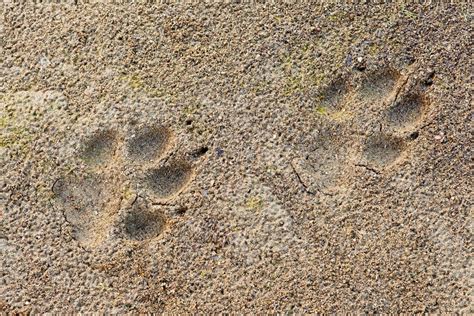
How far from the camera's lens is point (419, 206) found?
5.47 ft

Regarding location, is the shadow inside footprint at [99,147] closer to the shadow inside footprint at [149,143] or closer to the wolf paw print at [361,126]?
the shadow inside footprint at [149,143]

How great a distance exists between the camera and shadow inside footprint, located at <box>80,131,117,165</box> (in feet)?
5.71

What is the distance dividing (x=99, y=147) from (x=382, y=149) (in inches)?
30.7

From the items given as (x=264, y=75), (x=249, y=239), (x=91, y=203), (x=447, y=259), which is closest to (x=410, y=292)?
(x=447, y=259)

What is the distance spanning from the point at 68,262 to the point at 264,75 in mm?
741

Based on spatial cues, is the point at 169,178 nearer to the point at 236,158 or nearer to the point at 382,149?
the point at 236,158

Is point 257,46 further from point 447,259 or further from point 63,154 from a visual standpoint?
point 447,259

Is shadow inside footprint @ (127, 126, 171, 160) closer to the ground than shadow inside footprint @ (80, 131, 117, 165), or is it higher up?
closer to the ground

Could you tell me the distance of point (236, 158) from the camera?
1.73 metres

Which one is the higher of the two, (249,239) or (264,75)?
(264,75)

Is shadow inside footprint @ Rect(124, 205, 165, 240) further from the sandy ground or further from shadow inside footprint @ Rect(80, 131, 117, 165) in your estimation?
shadow inside footprint @ Rect(80, 131, 117, 165)

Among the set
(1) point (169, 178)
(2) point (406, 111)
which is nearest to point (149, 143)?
(1) point (169, 178)

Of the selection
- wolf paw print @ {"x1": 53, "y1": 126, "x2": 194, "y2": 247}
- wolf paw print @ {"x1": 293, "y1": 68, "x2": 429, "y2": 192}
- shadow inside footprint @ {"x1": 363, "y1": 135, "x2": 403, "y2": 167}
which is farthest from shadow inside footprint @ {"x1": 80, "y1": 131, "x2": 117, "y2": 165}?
shadow inside footprint @ {"x1": 363, "y1": 135, "x2": 403, "y2": 167}

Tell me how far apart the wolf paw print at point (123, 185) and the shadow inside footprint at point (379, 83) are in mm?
538
